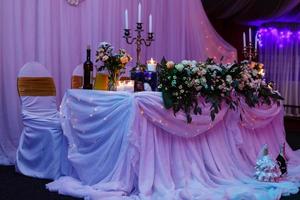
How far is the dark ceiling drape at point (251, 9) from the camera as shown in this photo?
23.5 ft

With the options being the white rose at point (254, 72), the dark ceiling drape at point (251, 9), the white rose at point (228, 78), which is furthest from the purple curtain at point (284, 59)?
the white rose at point (228, 78)

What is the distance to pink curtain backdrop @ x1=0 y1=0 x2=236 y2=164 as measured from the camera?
4594 millimetres

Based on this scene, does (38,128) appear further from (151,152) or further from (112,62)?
(151,152)

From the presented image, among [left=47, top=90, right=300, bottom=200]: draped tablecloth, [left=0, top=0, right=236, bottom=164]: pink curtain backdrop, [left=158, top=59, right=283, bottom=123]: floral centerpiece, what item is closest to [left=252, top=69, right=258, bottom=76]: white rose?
[left=158, top=59, right=283, bottom=123]: floral centerpiece

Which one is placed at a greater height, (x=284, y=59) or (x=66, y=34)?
(x=66, y=34)

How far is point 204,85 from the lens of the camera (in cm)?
318

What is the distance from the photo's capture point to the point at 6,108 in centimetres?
462

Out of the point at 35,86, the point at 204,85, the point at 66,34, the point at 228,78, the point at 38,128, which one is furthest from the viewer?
the point at 66,34

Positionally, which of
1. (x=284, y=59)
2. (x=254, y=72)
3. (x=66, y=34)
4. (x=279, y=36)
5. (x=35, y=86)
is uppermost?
(x=279, y=36)

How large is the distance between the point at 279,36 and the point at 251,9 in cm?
165

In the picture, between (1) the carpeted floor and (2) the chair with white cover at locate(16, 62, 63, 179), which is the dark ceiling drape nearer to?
(2) the chair with white cover at locate(16, 62, 63, 179)

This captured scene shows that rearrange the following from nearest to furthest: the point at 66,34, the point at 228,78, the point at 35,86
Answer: the point at 228,78 → the point at 35,86 → the point at 66,34

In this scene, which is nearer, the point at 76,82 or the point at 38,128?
the point at 38,128

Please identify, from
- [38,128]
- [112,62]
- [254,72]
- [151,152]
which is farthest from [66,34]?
[151,152]
